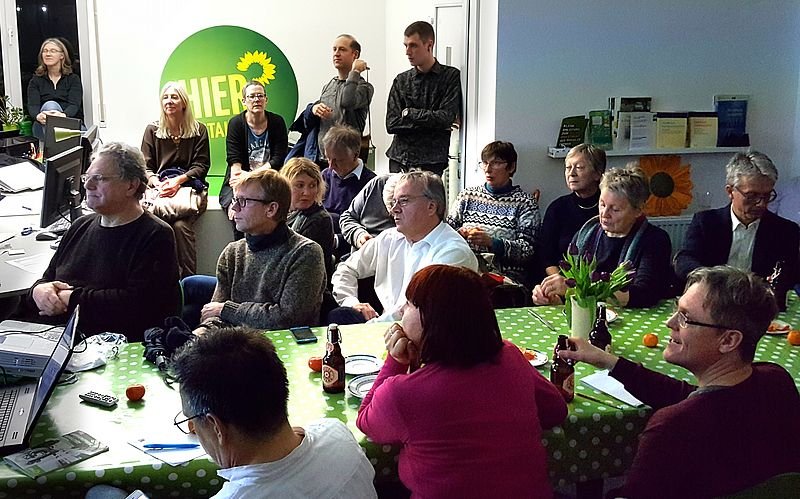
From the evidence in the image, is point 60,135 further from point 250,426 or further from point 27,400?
point 250,426

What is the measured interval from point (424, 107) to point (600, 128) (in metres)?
1.06

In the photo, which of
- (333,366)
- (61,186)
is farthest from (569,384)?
(61,186)

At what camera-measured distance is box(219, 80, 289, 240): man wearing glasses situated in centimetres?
544

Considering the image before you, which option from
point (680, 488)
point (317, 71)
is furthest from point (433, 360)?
point (317, 71)

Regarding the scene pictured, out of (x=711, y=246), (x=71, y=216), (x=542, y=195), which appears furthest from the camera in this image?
(x=542, y=195)

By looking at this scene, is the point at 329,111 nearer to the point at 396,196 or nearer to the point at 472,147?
the point at 472,147

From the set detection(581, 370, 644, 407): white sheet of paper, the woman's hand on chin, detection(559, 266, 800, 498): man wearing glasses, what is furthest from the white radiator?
the woman's hand on chin

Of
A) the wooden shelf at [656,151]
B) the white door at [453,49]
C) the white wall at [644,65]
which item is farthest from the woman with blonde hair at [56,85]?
the wooden shelf at [656,151]

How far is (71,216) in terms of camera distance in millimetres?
4316

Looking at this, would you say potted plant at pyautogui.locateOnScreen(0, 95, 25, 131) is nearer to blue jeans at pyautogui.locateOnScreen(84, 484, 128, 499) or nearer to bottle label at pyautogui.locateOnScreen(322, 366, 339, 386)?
bottle label at pyautogui.locateOnScreen(322, 366, 339, 386)

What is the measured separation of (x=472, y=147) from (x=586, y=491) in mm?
3029

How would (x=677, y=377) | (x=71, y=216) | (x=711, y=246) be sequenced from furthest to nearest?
(x=71, y=216) < (x=711, y=246) < (x=677, y=377)

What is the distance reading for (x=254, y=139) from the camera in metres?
5.53

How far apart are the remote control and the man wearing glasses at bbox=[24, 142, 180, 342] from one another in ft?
2.63
